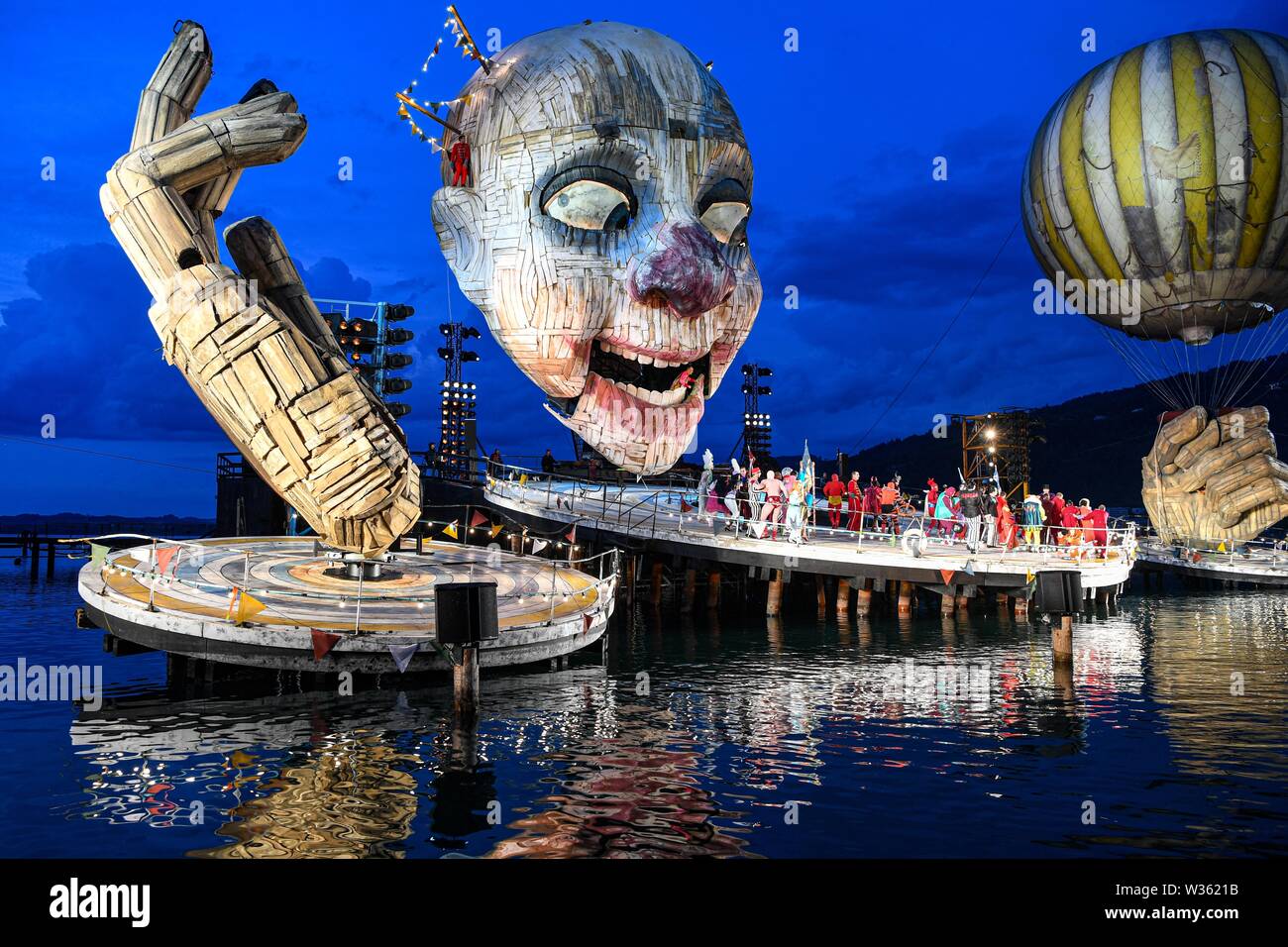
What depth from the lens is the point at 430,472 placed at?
108 ft

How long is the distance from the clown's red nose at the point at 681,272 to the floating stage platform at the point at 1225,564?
24991mm

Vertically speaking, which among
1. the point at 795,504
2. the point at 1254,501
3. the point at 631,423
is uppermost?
the point at 631,423

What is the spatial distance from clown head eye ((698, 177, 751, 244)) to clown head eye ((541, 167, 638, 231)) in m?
1.52

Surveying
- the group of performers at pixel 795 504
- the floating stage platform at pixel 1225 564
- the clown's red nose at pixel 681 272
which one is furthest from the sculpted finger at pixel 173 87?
the floating stage platform at pixel 1225 564

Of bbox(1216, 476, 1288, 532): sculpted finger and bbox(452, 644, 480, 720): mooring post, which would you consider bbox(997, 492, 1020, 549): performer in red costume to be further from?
bbox(452, 644, 480, 720): mooring post

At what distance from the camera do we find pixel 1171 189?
78.3 feet

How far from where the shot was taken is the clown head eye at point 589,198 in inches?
628

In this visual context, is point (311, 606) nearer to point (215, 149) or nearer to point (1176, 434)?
point (215, 149)

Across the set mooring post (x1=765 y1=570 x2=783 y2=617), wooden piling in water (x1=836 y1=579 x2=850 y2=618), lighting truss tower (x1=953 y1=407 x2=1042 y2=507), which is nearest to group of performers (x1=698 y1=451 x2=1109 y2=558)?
mooring post (x1=765 y1=570 x2=783 y2=617)

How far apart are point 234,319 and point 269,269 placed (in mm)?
2656

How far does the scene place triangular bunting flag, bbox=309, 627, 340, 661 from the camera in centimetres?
1094

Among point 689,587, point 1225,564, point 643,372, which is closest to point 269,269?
point 643,372
